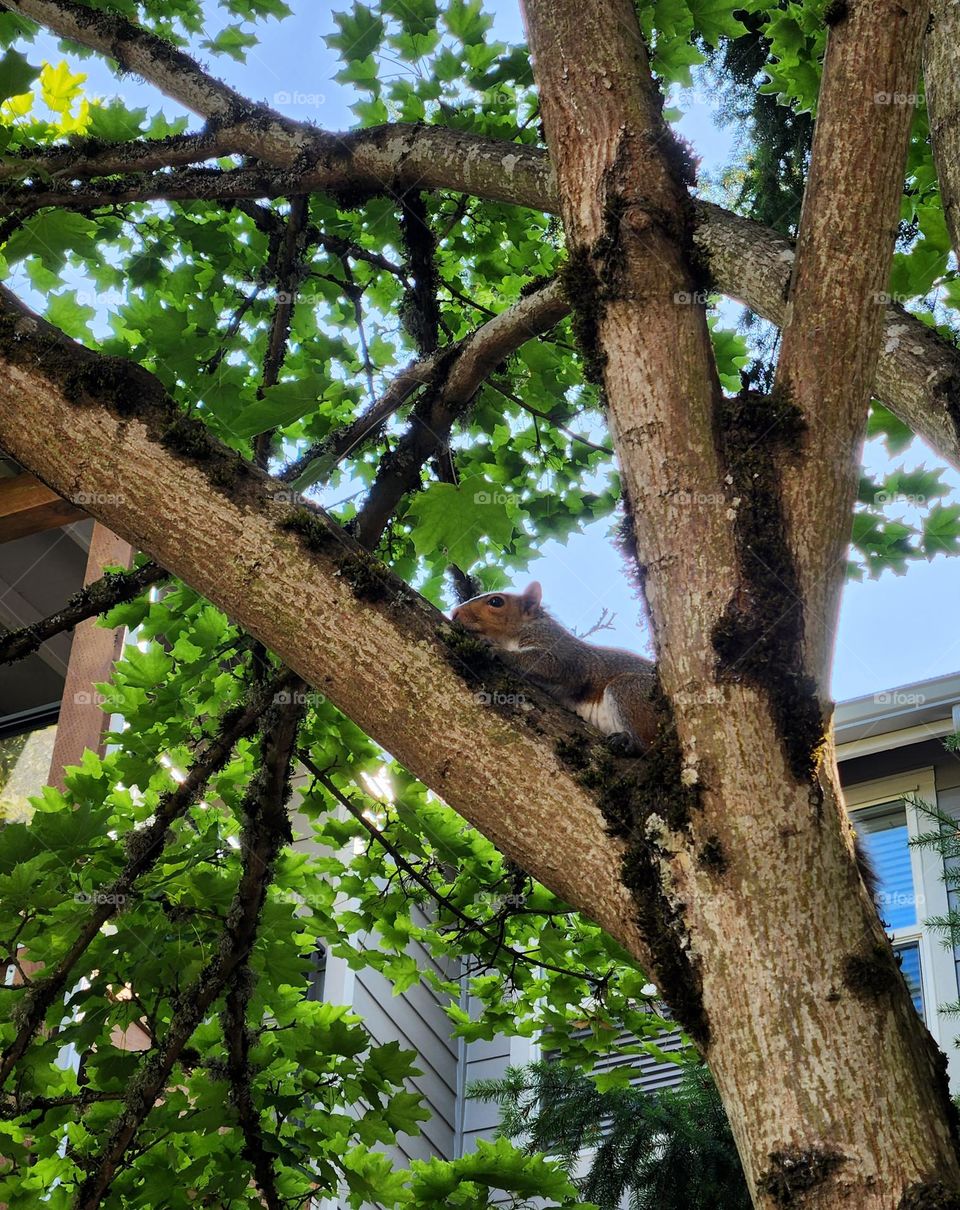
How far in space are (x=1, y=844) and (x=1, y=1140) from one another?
0.85 meters

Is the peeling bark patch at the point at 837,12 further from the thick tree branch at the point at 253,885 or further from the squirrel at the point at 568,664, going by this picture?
the thick tree branch at the point at 253,885

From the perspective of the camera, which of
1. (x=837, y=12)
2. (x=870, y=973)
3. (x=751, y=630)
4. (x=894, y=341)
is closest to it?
(x=870, y=973)

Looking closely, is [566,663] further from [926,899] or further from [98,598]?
[926,899]

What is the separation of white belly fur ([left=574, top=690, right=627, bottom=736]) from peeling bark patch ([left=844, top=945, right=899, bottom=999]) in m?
1.94

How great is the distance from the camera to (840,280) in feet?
7.17

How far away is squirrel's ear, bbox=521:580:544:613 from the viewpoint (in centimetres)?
498

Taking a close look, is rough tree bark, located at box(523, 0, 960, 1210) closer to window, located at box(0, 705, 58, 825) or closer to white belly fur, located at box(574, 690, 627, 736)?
white belly fur, located at box(574, 690, 627, 736)

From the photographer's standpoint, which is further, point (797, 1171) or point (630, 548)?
point (630, 548)

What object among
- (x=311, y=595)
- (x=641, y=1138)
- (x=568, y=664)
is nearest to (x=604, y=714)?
(x=568, y=664)

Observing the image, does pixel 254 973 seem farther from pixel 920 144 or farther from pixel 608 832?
pixel 920 144

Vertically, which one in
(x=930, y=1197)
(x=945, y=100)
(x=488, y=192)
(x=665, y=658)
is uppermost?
(x=488, y=192)

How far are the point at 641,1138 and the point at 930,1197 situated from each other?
193 inches

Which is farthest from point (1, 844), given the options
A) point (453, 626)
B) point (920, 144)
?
point (920, 144)

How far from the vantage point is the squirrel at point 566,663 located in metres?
3.83
